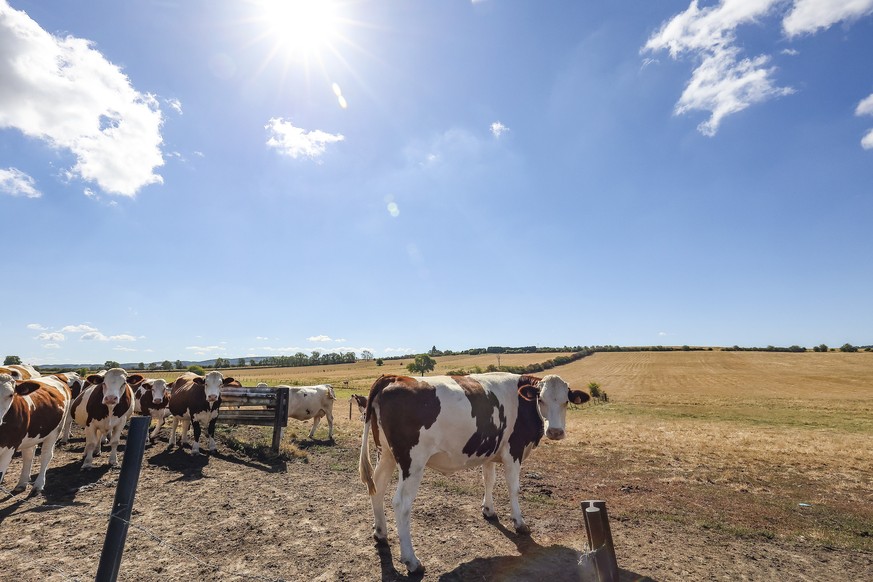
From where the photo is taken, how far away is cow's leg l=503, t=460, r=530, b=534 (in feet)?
21.9

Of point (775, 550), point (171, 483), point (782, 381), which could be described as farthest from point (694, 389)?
point (171, 483)

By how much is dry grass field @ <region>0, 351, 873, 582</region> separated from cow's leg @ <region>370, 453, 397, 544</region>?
223 mm

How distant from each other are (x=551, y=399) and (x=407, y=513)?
117 inches

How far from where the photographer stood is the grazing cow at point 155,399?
13.0 meters

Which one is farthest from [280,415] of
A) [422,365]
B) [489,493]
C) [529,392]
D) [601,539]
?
[422,365]

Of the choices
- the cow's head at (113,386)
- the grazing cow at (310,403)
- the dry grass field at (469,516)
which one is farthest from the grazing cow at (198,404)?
the grazing cow at (310,403)

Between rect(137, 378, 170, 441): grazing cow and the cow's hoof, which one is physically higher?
rect(137, 378, 170, 441): grazing cow

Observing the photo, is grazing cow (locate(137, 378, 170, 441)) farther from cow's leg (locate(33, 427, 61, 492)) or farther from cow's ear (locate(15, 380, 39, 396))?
cow's ear (locate(15, 380, 39, 396))

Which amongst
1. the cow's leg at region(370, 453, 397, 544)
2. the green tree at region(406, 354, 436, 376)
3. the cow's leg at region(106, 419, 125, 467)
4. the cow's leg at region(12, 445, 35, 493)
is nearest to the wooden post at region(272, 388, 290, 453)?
the cow's leg at region(106, 419, 125, 467)

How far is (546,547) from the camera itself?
20.2 feet

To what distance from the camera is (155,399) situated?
12.9 metres

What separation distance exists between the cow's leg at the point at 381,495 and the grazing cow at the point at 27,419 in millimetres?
5952

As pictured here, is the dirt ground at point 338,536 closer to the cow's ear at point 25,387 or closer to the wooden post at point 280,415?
the cow's ear at point 25,387

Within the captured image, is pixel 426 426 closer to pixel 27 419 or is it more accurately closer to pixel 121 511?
pixel 121 511
